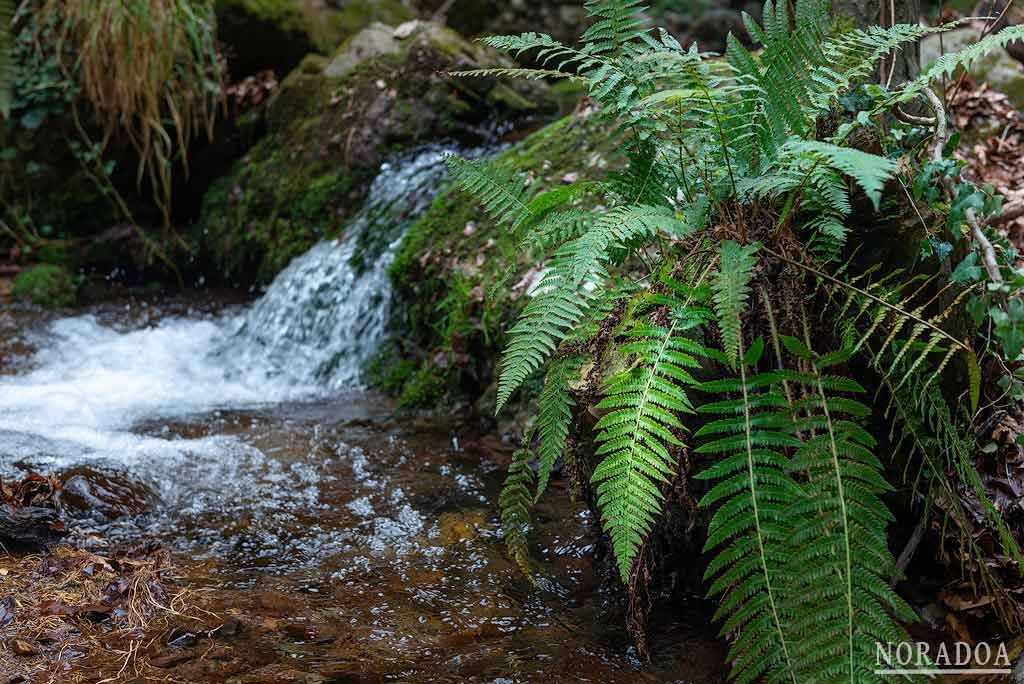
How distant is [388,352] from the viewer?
470 cm

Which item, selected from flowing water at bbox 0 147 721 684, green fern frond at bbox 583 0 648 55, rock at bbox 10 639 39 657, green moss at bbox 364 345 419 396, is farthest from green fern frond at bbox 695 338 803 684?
green moss at bbox 364 345 419 396

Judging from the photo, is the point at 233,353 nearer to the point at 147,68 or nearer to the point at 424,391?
the point at 424,391

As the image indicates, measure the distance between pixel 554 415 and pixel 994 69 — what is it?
4.20 metres

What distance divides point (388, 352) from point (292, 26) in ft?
12.2

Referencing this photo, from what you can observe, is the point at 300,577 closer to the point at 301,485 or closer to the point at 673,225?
the point at 301,485

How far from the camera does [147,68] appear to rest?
5953 mm

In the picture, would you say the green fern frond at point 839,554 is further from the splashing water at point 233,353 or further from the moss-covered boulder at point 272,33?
the moss-covered boulder at point 272,33

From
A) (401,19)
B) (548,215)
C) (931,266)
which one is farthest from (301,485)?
(401,19)

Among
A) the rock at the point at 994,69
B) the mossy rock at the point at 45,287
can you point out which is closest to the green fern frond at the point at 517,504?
the rock at the point at 994,69

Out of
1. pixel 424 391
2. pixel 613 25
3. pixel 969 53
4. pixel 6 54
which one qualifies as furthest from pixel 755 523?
pixel 6 54

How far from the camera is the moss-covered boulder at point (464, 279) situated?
12.8 feet

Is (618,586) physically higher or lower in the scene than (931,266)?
lower

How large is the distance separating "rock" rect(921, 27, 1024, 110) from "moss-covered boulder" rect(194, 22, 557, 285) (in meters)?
2.71

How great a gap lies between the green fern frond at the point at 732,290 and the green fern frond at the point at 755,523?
117 millimetres
